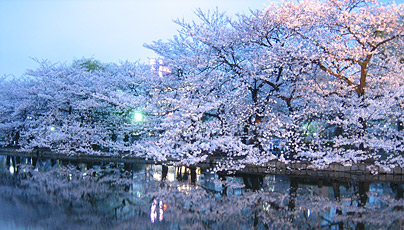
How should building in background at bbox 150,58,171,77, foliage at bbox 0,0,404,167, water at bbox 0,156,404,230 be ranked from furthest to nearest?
building in background at bbox 150,58,171,77 → foliage at bbox 0,0,404,167 → water at bbox 0,156,404,230

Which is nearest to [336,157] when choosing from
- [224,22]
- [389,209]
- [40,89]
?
[389,209]

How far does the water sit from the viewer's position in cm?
983

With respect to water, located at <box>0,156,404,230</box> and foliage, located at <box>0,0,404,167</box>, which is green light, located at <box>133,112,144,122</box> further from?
water, located at <box>0,156,404,230</box>

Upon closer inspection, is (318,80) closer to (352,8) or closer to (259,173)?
(352,8)

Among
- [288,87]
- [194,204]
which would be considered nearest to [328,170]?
[288,87]

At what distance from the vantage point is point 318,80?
14367 millimetres

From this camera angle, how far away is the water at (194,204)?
983 centimetres

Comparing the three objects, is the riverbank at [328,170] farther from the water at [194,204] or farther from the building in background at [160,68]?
the building in background at [160,68]

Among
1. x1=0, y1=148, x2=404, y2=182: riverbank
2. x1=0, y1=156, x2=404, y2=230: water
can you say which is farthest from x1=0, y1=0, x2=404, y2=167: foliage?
x1=0, y1=156, x2=404, y2=230: water

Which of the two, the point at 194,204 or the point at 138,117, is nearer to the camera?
the point at 194,204

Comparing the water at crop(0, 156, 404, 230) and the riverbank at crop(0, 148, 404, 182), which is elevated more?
the riverbank at crop(0, 148, 404, 182)

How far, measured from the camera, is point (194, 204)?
12414 millimetres

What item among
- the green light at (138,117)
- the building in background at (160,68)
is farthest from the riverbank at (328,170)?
the building in background at (160,68)

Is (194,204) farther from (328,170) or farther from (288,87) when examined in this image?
(288,87)
